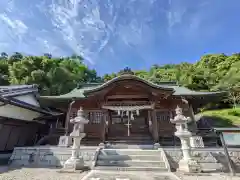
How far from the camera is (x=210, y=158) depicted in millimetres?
6984

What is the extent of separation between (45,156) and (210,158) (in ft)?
25.2

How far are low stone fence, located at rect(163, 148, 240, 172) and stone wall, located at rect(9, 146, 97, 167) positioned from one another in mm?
3683

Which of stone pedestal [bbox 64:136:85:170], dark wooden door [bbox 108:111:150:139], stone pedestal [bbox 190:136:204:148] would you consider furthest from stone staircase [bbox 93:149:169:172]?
dark wooden door [bbox 108:111:150:139]

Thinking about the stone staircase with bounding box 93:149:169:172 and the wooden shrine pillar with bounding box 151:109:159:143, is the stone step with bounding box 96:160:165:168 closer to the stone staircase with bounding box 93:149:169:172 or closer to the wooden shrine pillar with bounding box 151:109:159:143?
the stone staircase with bounding box 93:149:169:172

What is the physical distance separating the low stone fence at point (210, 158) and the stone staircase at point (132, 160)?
0.56 meters

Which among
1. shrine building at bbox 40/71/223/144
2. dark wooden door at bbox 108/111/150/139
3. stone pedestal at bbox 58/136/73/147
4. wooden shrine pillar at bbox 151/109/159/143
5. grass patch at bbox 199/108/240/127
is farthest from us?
grass patch at bbox 199/108/240/127

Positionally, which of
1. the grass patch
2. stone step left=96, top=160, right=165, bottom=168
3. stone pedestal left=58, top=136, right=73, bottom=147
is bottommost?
stone step left=96, top=160, right=165, bottom=168

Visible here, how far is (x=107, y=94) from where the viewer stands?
10.3 meters

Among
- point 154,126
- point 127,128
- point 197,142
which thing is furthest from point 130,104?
point 197,142

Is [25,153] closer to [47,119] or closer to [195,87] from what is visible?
[47,119]

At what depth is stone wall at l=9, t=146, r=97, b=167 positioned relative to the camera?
7438mm

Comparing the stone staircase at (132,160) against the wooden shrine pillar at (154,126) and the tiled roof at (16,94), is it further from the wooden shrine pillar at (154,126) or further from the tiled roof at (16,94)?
the tiled roof at (16,94)

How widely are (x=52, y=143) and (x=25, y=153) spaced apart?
354 centimetres

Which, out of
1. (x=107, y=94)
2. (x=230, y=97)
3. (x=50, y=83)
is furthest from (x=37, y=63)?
(x=230, y=97)
